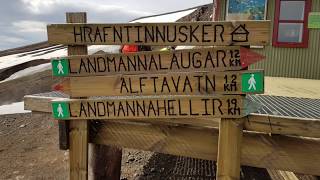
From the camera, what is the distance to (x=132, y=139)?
12.1 ft

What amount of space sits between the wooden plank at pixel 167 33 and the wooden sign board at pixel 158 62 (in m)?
0.10

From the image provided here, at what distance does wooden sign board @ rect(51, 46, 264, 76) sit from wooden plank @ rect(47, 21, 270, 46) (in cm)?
10

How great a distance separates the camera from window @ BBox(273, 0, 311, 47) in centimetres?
962

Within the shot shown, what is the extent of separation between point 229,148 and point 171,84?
0.78m

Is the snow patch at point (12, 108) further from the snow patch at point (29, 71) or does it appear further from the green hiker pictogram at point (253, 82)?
the green hiker pictogram at point (253, 82)

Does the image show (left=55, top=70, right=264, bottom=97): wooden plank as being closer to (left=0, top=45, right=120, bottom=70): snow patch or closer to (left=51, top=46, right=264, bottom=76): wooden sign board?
(left=51, top=46, right=264, bottom=76): wooden sign board

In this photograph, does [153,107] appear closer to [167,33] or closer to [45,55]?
[167,33]

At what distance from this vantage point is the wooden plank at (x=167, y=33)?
9.81ft

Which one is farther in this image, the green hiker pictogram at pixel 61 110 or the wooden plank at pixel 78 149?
the wooden plank at pixel 78 149

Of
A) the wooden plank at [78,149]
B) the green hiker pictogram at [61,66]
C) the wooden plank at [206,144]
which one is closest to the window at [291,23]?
the wooden plank at [206,144]

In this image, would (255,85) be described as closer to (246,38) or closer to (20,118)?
(246,38)

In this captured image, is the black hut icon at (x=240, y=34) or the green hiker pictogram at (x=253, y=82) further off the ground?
the black hut icon at (x=240, y=34)

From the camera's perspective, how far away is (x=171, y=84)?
123 inches

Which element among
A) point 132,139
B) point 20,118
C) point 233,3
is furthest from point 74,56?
point 20,118
